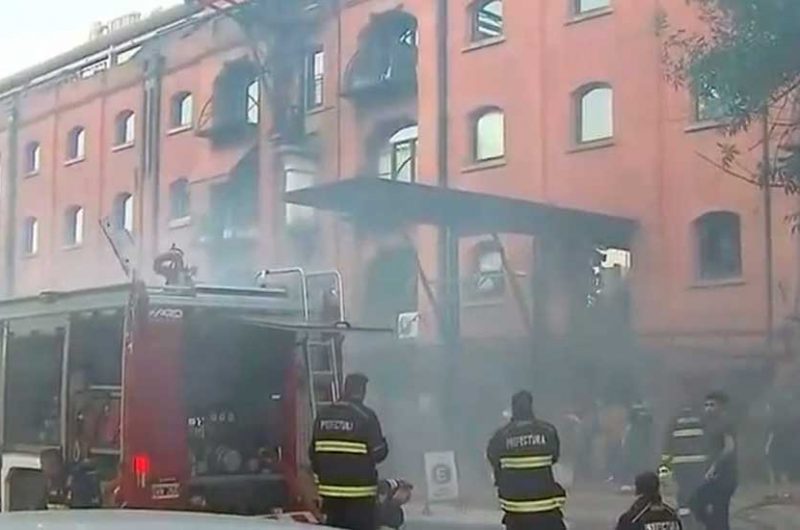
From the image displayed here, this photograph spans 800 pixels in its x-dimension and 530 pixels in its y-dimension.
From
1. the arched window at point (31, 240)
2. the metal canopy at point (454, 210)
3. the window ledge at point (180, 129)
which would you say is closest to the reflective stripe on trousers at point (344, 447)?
the metal canopy at point (454, 210)

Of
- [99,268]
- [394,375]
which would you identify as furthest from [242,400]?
[99,268]

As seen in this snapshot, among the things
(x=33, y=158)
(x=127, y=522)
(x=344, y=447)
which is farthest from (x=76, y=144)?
(x=127, y=522)

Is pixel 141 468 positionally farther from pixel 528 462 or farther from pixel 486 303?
pixel 486 303

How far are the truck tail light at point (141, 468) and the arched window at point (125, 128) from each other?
9433 mm

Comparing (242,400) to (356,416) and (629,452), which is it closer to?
(356,416)

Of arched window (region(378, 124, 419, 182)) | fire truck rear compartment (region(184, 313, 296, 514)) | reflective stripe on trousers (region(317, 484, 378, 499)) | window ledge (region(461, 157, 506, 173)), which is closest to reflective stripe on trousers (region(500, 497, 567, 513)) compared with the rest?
reflective stripe on trousers (region(317, 484, 378, 499))

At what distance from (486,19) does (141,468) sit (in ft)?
25.7

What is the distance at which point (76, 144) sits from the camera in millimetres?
16859

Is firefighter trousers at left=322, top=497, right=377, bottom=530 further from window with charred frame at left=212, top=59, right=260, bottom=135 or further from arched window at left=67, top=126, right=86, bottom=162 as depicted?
arched window at left=67, top=126, right=86, bottom=162

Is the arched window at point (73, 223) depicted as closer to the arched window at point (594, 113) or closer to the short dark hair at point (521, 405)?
the arched window at point (594, 113)

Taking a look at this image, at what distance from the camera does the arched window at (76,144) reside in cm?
1673

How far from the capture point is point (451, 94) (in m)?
14.0

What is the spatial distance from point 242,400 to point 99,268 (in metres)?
7.21

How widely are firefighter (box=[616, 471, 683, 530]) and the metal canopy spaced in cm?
665
